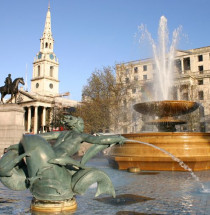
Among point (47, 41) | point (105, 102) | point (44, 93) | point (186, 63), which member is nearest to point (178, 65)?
point (186, 63)

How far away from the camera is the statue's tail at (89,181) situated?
362 cm

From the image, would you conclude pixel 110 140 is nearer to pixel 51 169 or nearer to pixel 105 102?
pixel 51 169

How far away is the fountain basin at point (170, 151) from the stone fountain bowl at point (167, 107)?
3038 millimetres

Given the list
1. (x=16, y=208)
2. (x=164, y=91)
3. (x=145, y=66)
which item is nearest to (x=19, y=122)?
(x=164, y=91)

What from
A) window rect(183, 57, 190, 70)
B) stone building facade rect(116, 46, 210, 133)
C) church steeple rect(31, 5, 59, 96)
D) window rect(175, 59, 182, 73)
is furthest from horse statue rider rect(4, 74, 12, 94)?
church steeple rect(31, 5, 59, 96)

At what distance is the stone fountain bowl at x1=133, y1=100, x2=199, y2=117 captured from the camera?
1246 cm

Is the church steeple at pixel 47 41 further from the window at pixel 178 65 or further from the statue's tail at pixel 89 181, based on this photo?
the statue's tail at pixel 89 181

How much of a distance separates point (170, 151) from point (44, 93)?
233ft

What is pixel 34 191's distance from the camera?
353 centimetres

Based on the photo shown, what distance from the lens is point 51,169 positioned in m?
3.48

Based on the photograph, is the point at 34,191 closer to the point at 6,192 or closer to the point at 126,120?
the point at 6,192

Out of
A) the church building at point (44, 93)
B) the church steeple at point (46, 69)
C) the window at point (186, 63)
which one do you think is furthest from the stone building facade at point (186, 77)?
the church steeple at point (46, 69)

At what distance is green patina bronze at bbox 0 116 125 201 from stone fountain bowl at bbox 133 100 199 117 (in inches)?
354

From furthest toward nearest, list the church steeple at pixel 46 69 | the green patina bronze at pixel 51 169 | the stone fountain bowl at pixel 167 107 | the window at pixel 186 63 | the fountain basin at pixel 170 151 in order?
the church steeple at pixel 46 69, the window at pixel 186 63, the stone fountain bowl at pixel 167 107, the fountain basin at pixel 170 151, the green patina bronze at pixel 51 169
